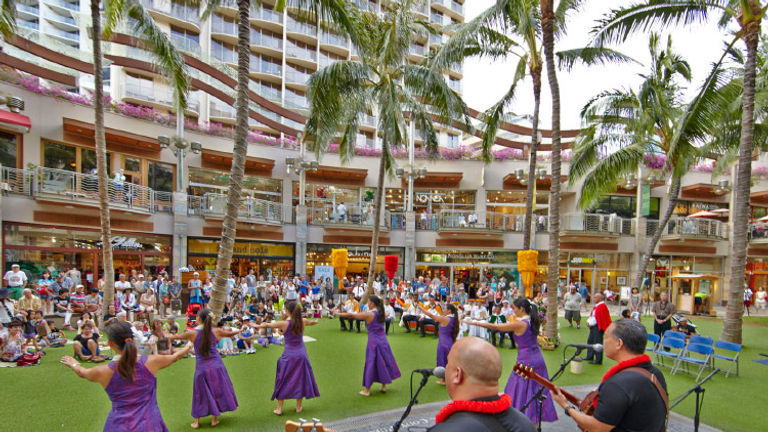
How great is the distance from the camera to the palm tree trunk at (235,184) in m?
7.06

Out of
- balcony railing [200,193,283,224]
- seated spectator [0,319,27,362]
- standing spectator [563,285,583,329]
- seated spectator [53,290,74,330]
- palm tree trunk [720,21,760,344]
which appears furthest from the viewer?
balcony railing [200,193,283,224]

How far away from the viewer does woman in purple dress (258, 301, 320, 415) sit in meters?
5.96

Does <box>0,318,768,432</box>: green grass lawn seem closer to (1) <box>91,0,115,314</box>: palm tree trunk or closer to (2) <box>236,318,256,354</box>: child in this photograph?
(2) <box>236,318,256,354</box>: child

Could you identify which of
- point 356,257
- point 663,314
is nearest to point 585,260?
point 356,257

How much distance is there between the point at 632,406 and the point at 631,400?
4cm

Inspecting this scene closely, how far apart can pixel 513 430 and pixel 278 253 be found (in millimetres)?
23164

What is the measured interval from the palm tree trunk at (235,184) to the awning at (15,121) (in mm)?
12856

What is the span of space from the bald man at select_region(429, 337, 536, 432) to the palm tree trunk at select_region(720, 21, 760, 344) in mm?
10703

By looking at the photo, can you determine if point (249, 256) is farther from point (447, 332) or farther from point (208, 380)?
point (208, 380)

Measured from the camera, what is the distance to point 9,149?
1576 cm

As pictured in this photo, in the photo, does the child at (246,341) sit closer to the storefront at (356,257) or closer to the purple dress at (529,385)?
the purple dress at (529,385)

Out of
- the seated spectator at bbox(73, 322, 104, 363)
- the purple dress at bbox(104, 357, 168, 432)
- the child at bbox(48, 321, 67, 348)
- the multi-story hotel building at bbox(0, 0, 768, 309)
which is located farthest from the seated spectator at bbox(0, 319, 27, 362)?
the multi-story hotel building at bbox(0, 0, 768, 309)

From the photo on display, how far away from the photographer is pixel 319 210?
2414cm

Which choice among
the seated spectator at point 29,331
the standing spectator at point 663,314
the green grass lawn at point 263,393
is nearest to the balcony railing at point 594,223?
the standing spectator at point 663,314
